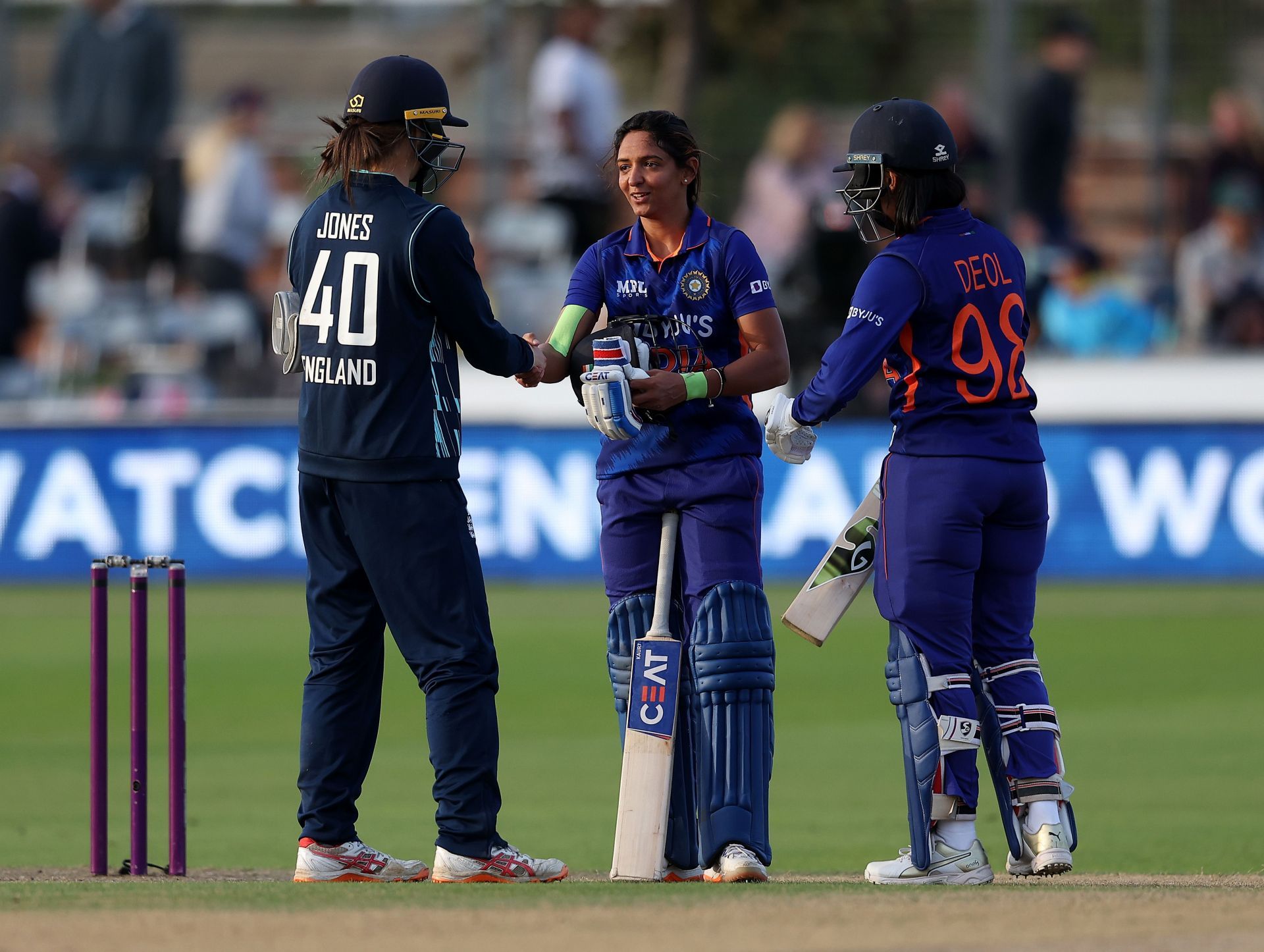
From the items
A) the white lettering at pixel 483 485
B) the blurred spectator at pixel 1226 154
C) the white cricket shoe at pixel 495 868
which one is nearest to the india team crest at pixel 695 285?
the white cricket shoe at pixel 495 868

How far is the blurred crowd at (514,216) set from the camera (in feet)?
53.5

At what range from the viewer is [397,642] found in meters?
5.89

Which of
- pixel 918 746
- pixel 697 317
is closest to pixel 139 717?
pixel 697 317

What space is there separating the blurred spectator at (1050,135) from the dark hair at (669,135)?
10.8 m

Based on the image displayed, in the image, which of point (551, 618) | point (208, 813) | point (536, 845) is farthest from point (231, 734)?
point (551, 618)

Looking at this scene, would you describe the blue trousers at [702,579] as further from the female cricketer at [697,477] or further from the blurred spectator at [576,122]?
the blurred spectator at [576,122]

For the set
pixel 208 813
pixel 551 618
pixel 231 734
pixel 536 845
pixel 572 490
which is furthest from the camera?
pixel 572 490

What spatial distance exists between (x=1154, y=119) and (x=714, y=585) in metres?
12.1

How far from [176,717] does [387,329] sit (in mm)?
1414

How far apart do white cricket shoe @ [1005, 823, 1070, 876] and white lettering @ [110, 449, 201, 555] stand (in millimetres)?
9764

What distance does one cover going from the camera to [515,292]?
16.4 meters

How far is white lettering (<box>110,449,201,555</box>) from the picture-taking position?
48.5ft

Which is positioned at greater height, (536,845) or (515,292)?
(515,292)

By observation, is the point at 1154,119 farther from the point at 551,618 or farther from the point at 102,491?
the point at 102,491
